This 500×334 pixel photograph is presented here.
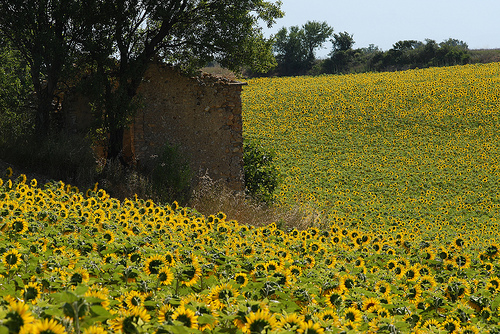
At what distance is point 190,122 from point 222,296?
10.5m

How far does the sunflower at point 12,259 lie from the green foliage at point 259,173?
37.5 ft

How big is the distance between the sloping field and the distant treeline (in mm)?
15549

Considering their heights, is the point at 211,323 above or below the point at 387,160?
above

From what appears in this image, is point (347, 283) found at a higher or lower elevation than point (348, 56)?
lower

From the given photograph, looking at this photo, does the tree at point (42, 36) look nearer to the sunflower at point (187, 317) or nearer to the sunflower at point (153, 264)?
the sunflower at point (153, 264)

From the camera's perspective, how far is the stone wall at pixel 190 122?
12719mm

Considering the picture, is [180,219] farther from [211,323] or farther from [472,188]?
[472,188]

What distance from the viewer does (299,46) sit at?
70438 mm

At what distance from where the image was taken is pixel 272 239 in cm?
651

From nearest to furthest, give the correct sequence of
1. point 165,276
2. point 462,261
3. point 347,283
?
point 165,276 → point 347,283 → point 462,261

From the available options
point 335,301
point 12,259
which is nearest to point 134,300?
point 12,259

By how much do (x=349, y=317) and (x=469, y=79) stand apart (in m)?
40.8

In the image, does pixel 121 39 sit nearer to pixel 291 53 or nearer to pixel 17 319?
pixel 17 319

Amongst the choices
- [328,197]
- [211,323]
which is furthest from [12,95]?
[328,197]
